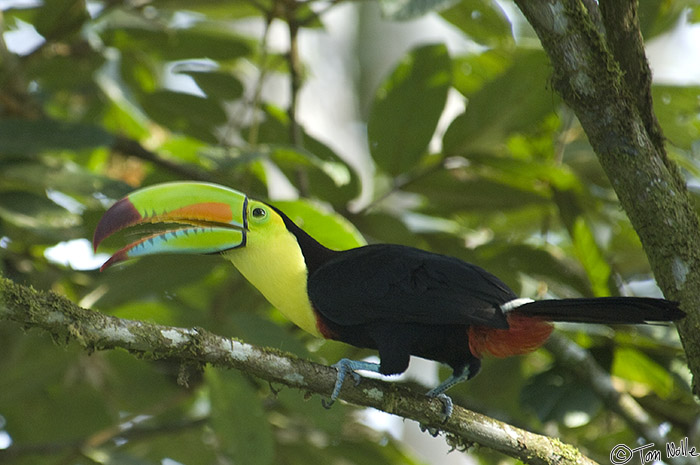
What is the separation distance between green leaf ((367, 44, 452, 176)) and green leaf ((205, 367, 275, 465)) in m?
1.06

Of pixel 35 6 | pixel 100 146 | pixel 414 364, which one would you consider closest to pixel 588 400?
pixel 100 146

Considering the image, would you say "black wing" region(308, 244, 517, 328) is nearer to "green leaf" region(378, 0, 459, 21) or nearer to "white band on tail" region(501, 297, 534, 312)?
"white band on tail" region(501, 297, 534, 312)

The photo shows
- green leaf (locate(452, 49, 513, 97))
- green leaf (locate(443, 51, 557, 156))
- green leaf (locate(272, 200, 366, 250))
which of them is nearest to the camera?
green leaf (locate(272, 200, 366, 250))

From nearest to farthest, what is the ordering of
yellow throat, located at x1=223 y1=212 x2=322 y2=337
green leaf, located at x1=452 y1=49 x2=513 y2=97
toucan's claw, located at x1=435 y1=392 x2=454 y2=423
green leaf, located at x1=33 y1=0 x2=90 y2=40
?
1. toucan's claw, located at x1=435 y1=392 x2=454 y2=423
2. yellow throat, located at x1=223 y1=212 x2=322 y2=337
3. green leaf, located at x1=33 y1=0 x2=90 y2=40
4. green leaf, located at x1=452 y1=49 x2=513 y2=97

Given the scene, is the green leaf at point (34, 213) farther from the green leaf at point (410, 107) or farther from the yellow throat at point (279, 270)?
the green leaf at point (410, 107)

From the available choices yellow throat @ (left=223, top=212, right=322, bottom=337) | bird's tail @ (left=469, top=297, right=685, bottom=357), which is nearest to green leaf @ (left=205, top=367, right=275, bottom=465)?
yellow throat @ (left=223, top=212, right=322, bottom=337)

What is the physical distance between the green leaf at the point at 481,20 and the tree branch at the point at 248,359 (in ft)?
6.23

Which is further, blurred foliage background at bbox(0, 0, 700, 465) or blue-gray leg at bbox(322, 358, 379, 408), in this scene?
blurred foliage background at bbox(0, 0, 700, 465)

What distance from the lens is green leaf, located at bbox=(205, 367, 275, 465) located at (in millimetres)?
3023

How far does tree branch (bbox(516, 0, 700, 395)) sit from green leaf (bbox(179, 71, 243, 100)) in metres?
1.92

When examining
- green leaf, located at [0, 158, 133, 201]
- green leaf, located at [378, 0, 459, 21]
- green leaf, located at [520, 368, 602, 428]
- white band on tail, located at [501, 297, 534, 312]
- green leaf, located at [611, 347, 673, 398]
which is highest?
green leaf, located at [378, 0, 459, 21]

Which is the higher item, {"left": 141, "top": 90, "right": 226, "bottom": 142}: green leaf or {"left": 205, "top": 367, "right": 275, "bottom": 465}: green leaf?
{"left": 141, "top": 90, "right": 226, "bottom": 142}: green leaf

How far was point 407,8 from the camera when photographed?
9.82 feet

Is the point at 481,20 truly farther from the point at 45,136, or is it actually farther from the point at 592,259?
the point at 45,136
